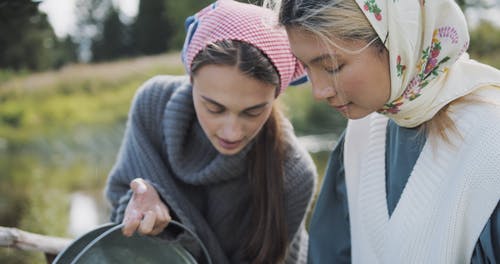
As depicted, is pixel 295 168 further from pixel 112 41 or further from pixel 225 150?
pixel 112 41

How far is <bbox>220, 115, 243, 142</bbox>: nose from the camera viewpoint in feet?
6.05

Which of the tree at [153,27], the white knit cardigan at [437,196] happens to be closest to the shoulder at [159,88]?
the white knit cardigan at [437,196]

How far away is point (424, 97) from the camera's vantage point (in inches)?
55.0

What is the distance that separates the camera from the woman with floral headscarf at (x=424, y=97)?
134 centimetres

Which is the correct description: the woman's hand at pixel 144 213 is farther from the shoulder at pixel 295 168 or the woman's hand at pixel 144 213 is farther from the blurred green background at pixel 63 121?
the blurred green background at pixel 63 121

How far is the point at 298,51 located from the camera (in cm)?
144

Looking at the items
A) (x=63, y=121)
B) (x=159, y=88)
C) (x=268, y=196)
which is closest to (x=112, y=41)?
(x=63, y=121)

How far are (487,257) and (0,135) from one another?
28.2ft

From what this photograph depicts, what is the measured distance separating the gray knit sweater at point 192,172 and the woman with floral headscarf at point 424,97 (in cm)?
65

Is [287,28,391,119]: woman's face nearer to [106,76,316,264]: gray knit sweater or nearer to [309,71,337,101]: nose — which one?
[309,71,337,101]: nose

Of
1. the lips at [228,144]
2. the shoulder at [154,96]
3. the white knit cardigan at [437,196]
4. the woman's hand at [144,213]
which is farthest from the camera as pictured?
the shoulder at [154,96]

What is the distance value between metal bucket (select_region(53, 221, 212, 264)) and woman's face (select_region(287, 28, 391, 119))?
0.55 metres

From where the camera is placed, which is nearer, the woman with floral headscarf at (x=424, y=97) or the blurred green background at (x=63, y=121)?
the woman with floral headscarf at (x=424, y=97)

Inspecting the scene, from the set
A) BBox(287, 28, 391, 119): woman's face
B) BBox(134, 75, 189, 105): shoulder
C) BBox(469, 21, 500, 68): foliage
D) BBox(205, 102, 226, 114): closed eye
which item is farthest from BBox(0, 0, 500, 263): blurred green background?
BBox(287, 28, 391, 119): woman's face
